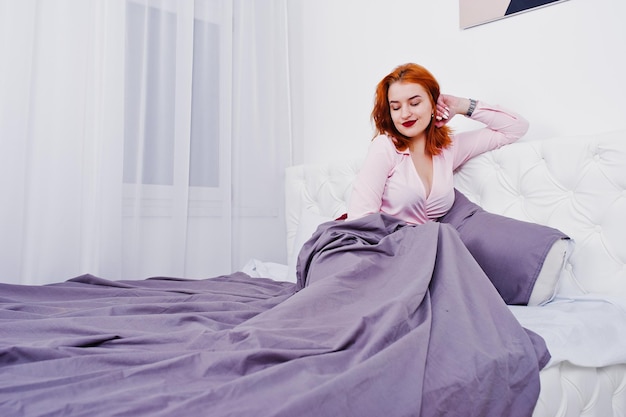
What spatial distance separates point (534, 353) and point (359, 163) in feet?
4.73

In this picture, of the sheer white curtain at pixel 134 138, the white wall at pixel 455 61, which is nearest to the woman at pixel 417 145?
the white wall at pixel 455 61

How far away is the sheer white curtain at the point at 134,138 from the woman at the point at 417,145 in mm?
970

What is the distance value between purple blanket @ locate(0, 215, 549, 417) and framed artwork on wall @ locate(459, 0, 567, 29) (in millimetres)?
1141

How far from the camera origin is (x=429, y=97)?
1875mm

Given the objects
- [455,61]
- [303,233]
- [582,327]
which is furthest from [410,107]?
[582,327]

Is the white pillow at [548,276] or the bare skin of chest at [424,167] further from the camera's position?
the bare skin of chest at [424,167]

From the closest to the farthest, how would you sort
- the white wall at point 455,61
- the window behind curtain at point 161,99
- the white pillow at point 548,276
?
the white pillow at point 548,276 < the white wall at point 455,61 < the window behind curtain at point 161,99

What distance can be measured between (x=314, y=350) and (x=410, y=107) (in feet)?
3.99

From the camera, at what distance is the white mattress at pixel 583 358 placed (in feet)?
3.36

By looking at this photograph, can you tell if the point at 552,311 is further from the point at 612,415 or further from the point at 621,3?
the point at 621,3

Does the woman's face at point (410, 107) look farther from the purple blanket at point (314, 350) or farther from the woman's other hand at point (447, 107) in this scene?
the purple blanket at point (314, 350)

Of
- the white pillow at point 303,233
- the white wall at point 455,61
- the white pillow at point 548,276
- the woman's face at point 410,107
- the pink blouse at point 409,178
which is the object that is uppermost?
the white wall at point 455,61

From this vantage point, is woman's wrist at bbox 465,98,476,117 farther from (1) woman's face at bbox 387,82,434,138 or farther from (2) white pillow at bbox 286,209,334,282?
(2) white pillow at bbox 286,209,334,282

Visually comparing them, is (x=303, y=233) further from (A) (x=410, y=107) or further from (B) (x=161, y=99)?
(B) (x=161, y=99)
